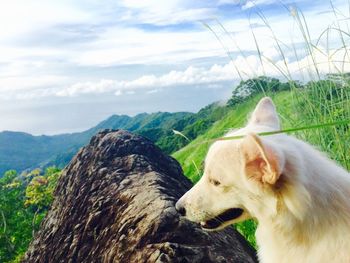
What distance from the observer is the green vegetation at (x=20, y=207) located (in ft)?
63.5

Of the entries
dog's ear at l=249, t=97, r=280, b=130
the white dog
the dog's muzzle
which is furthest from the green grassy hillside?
the white dog

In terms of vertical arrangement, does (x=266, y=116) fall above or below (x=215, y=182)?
above

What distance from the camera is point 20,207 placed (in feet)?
82.2

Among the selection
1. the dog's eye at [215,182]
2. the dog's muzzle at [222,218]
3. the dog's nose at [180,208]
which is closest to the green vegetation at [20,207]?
the dog's nose at [180,208]

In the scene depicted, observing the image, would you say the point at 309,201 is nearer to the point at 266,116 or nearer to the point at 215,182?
the point at 215,182

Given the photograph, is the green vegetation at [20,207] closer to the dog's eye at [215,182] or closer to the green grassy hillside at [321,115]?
the green grassy hillside at [321,115]

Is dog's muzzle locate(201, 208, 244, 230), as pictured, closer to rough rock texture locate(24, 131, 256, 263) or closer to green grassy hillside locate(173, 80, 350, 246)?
rough rock texture locate(24, 131, 256, 263)

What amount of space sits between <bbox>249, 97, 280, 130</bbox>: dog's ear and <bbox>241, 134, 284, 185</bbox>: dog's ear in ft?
3.00

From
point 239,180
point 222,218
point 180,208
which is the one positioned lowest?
point 222,218

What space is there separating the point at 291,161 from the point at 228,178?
696 millimetres

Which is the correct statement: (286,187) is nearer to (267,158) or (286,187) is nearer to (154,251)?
(267,158)

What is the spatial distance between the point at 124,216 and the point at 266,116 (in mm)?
1697

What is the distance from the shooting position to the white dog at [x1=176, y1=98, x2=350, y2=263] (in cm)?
338

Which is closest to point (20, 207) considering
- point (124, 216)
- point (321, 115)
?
point (124, 216)
